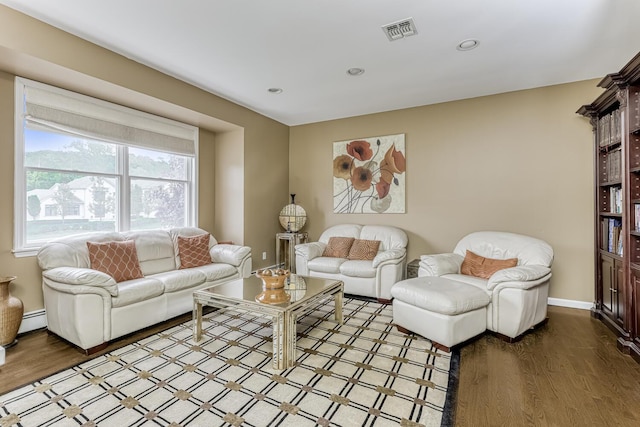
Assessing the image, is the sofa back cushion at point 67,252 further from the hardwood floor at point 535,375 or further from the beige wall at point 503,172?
the beige wall at point 503,172

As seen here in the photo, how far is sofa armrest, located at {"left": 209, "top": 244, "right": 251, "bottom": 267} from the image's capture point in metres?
4.01

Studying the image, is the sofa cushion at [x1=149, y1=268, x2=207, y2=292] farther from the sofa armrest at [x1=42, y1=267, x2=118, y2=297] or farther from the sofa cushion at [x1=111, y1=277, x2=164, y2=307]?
the sofa armrest at [x1=42, y1=267, x2=118, y2=297]

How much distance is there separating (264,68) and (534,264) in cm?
355

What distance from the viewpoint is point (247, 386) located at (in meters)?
2.08

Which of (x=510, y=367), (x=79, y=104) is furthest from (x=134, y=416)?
(x=79, y=104)

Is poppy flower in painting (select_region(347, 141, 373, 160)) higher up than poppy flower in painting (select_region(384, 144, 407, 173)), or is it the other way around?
poppy flower in painting (select_region(347, 141, 373, 160))

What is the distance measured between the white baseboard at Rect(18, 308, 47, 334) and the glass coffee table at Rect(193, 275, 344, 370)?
1.63 meters

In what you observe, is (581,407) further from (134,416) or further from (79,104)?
(79,104)

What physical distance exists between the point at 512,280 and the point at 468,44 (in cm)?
222

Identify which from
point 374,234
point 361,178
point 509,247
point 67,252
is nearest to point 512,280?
point 509,247

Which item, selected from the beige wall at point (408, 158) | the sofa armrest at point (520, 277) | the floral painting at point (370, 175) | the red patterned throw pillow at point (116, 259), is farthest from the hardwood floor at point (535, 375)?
the floral painting at point (370, 175)

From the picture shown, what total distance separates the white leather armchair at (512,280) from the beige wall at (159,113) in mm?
2936

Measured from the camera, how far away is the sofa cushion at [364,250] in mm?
4391

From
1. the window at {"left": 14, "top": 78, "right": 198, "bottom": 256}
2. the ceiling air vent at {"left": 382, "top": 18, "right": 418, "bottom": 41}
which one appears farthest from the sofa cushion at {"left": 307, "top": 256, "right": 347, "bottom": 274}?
the ceiling air vent at {"left": 382, "top": 18, "right": 418, "bottom": 41}
